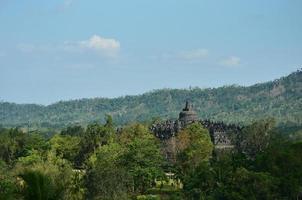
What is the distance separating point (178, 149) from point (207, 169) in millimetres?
25138

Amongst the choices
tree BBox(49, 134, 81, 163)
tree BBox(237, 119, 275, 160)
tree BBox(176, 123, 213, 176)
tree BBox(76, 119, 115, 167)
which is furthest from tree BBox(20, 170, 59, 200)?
tree BBox(49, 134, 81, 163)

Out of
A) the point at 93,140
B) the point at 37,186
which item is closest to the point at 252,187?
the point at 37,186

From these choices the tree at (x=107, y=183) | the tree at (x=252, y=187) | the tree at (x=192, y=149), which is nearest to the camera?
the tree at (x=252, y=187)

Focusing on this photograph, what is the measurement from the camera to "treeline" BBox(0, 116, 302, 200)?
5328cm

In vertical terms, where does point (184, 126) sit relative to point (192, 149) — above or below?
above

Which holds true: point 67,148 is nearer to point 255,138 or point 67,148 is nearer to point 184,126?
point 184,126

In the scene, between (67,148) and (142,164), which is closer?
(142,164)

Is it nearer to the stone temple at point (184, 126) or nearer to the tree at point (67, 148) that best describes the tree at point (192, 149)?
the stone temple at point (184, 126)

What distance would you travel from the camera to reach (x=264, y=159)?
5909cm

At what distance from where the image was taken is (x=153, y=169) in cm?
6800

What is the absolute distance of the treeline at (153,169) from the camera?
5328 cm

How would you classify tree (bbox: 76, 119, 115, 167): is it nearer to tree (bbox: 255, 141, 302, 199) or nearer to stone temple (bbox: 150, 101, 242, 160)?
stone temple (bbox: 150, 101, 242, 160)

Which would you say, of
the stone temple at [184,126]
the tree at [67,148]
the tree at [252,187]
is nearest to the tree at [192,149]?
the stone temple at [184,126]

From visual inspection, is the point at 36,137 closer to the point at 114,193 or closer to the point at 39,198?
the point at 114,193
